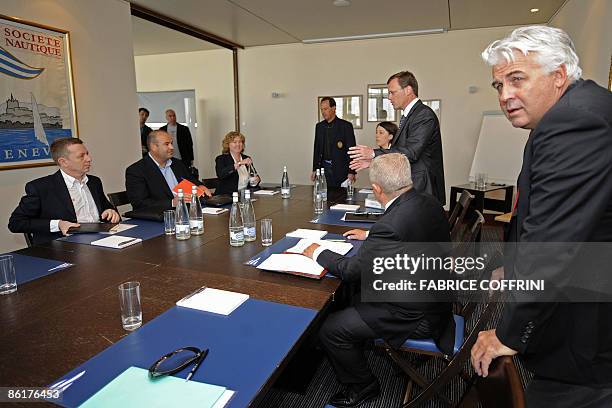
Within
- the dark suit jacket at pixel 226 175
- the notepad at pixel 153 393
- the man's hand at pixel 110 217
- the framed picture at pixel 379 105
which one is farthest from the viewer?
the framed picture at pixel 379 105

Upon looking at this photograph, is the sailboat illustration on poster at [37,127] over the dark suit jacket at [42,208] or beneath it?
over

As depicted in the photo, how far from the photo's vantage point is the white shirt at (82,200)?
251cm

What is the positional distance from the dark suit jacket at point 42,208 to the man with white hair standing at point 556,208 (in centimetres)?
238

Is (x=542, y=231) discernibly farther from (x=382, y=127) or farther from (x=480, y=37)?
(x=480, y=37)

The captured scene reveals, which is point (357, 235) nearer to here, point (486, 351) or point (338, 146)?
point (486, 351)

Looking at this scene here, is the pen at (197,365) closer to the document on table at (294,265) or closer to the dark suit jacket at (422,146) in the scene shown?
the document on table at (294,265)

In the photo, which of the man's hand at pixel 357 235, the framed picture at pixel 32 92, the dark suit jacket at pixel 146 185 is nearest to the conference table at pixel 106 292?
the man's hand at pixel 357 235

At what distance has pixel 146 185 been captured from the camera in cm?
305

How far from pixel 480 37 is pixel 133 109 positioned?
16.2 ft

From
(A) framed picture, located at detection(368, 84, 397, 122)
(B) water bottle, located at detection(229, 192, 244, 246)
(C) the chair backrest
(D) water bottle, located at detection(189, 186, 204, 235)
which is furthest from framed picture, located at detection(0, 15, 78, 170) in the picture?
(A) framed picture, located at detection(368, 84, 397, 122)

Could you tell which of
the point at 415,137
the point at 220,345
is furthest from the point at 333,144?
the point at 220,345

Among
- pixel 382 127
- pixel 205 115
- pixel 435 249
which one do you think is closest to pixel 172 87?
pixel 205 115

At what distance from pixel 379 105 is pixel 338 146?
5.13 ft

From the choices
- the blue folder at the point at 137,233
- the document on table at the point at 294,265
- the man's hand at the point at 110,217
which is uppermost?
the man's hand at the point at 110,217
